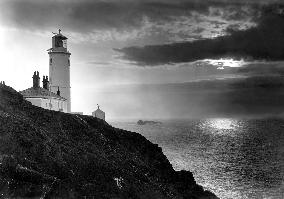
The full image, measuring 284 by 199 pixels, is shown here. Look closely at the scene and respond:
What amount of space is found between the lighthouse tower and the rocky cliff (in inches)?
993

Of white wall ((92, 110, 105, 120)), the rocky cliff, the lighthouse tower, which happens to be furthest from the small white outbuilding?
the rocky cliff

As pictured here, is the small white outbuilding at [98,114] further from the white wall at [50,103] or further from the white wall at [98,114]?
the white wall at [50,103]

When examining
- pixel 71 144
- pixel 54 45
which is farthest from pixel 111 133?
pixel 54 45

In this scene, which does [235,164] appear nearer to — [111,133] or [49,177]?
[111,133]

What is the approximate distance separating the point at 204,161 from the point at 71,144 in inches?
2961

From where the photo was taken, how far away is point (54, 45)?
235ft

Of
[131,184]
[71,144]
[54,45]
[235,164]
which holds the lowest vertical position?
[235,164]

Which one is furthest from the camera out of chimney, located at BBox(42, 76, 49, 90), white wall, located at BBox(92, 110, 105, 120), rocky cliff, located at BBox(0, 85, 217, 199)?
white wall, located at BBox(92, 110, 105, 120)

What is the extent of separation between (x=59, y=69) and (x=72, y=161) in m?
40.4

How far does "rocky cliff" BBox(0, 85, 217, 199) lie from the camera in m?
28.4

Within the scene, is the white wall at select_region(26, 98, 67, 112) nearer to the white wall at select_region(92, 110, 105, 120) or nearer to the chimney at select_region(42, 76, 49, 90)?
the chimney at select_region(42, 76, 49, 90)

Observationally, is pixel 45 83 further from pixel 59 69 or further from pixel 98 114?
pixel 98 114

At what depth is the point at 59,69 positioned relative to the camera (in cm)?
6981

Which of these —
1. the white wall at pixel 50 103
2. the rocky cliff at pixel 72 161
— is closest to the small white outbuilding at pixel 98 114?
the white wall at pixel 50 103
